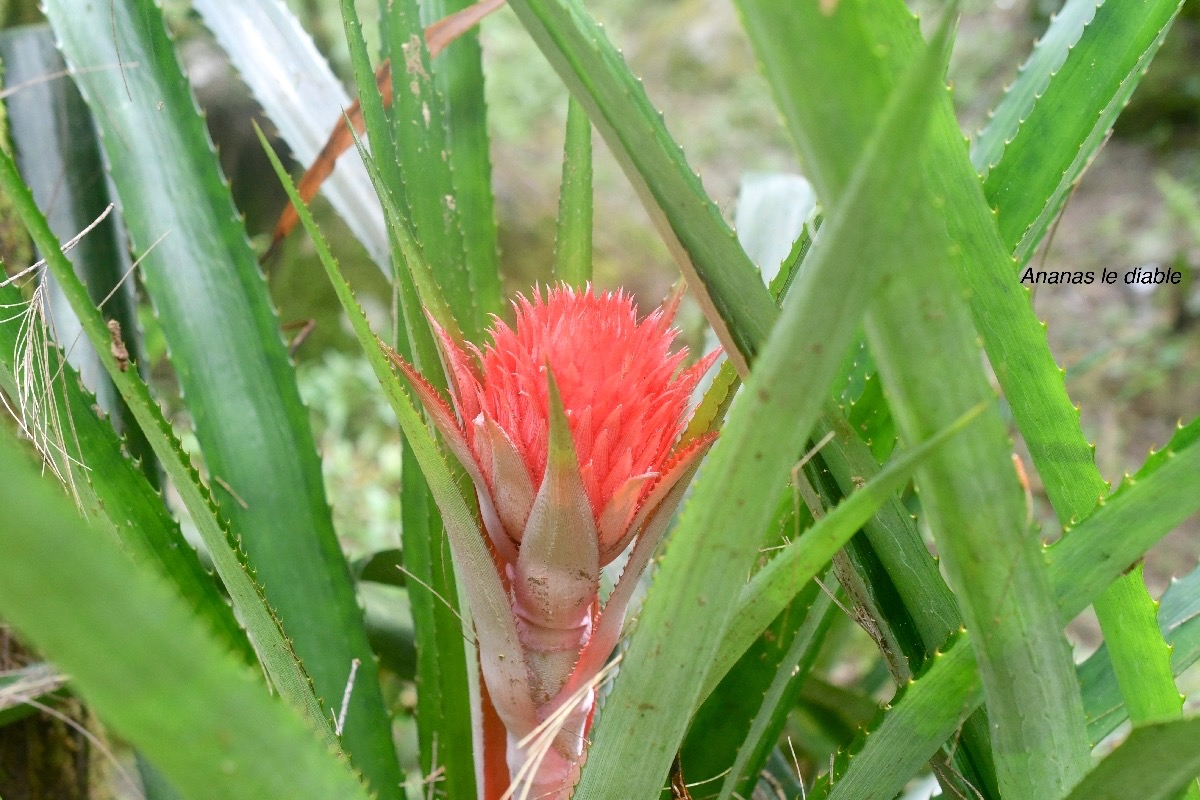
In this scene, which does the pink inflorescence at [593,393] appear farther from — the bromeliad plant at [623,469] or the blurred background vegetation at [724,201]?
the blurred background vegetation at [724,201]

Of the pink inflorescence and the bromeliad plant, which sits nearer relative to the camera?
the bromeliad plant

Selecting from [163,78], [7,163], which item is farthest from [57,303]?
[7,163]

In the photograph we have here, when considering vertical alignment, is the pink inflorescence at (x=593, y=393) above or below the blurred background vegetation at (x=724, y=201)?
below

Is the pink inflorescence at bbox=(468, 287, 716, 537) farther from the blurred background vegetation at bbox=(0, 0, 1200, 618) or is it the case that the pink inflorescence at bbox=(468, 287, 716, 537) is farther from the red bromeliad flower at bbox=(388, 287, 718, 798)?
the blurred background vegetation at bbox=(0, 0, 1200, 618)

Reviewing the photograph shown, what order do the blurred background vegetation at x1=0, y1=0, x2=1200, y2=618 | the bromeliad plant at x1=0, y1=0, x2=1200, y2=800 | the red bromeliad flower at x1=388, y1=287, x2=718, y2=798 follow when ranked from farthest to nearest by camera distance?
the blurred background vegetation at x1=0, y1=0, x2=1200, y2=618, the red bromeliad flower at x1=388, y1=287, x2=718, y2=798, the bromeliad plant at x1=0, y1=0, x2=1200, y2=800

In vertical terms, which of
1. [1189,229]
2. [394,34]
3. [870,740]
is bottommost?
[870,740]

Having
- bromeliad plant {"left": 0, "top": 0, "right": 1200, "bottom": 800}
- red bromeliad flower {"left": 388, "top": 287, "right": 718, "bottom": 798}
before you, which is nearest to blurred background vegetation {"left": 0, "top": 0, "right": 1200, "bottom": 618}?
bromeliad plant {"left": 0, "top": 0, "right": 1200, "bottom": 800}

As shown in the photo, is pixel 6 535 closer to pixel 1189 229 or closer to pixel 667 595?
pixel 667 595

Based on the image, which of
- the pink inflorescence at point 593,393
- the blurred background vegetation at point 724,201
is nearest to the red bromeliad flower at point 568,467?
the pink inflorescence at point 593,393
